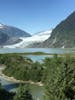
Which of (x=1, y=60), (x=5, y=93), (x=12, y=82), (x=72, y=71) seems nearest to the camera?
(x=72, y=71)

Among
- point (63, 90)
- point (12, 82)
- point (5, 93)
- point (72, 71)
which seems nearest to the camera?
point (63, 90)

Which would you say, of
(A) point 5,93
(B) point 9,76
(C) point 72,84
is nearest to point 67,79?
(C) point 72,84

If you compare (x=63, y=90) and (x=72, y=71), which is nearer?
(x=63, y=90)

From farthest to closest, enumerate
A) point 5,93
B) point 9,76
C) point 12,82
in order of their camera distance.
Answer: point 9,76 → point 12,82 → point 5,93

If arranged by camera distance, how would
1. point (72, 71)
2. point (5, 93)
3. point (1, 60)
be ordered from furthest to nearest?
point (1, 60) < point (5, 93) < point (72, 71)

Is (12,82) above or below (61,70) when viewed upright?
below

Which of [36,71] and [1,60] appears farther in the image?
[1,60]

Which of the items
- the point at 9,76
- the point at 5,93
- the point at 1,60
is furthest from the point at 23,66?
the point at 5,93

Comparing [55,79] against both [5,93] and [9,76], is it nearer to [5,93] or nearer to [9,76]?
[5,93]

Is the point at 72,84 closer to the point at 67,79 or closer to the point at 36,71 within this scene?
the point at 67,79
